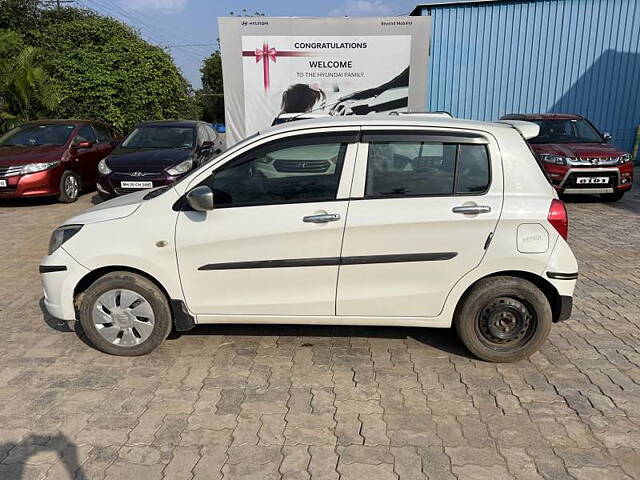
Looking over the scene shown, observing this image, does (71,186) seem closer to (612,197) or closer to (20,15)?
(612,197)

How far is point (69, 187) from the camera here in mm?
8867

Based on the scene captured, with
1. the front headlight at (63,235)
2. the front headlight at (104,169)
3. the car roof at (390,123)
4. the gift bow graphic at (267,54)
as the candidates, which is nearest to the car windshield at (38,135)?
the front headlight at (104,169)

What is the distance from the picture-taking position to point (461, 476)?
227 cm

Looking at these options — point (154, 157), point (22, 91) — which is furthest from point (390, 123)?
point (22, 91)

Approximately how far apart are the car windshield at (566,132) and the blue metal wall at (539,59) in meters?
3.91

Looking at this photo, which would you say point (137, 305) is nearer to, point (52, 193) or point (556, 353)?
point (556, 353)

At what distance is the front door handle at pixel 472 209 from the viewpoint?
3.03m

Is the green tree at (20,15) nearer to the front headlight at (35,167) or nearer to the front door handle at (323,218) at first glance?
the front headlight at (35,167)

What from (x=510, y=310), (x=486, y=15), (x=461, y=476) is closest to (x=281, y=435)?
(x=461, y=476)

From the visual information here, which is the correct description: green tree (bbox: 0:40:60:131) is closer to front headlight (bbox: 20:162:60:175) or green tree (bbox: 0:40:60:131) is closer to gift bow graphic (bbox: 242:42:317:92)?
front headlight (bbox: 20:162:60:175)

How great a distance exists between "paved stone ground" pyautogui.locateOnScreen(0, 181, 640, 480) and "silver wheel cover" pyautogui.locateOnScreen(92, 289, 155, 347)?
0.17 metres

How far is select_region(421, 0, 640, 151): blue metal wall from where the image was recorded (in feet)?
40.7

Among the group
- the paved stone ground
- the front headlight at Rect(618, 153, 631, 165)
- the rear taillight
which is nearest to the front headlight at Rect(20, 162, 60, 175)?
the paved stone ground

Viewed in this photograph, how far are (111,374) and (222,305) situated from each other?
87cm
